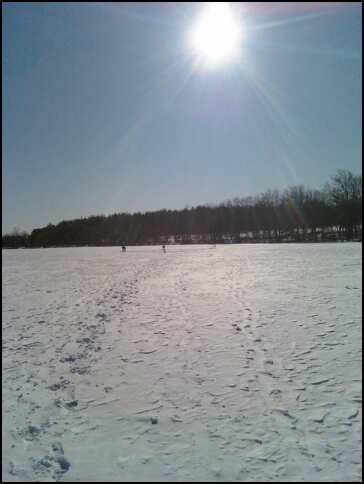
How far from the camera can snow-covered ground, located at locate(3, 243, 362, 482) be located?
380 centimetres

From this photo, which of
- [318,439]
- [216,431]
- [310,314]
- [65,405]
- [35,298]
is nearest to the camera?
[318,439]

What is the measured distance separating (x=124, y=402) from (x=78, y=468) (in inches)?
57.6

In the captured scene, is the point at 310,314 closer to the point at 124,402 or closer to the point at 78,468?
the point at 124,402

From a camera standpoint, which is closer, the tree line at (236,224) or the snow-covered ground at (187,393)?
the snow-covered ground at (187,393)

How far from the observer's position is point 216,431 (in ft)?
14.3

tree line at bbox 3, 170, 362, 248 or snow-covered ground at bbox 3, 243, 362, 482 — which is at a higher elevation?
tree line at bbox 3, 170, 362, 248

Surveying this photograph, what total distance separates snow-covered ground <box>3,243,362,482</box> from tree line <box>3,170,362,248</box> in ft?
202

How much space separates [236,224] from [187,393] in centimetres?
9026

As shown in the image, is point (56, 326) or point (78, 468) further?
point (56, 326)

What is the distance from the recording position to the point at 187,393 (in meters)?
5.35

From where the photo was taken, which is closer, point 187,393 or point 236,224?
point 187,393

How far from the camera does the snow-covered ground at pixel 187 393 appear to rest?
3.80 metres

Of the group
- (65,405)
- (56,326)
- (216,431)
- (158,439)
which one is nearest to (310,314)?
(216,431)

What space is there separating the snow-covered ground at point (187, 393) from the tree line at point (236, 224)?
61.6 m
